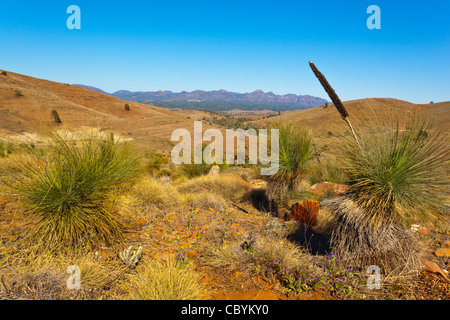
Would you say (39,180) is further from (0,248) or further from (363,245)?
(363,245)

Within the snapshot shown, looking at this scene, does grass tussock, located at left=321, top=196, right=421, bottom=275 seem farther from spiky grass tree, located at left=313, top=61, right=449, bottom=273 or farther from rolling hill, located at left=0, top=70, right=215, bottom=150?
rolling hill, located at left=0, top=70, right=215, bottom=150

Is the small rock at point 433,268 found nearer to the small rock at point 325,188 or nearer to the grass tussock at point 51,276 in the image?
the small rock at point 325,188

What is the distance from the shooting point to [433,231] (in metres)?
4.75

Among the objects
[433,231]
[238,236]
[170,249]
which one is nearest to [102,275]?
[170,249]

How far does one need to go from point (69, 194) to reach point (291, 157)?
452 cm

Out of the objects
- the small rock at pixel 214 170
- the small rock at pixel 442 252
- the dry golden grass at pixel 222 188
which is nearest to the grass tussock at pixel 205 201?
the dry golden grass at pixel 222 188

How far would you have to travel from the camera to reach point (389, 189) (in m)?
2.84

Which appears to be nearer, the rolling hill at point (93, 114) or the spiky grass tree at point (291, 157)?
the spiky grass tree at point (291, 157)

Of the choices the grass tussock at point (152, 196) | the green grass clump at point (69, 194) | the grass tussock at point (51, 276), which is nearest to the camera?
the grass tussock at point (51, 276)

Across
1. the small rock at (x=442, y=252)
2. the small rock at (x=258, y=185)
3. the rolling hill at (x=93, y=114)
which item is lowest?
the small rock at (x=442, y=252)

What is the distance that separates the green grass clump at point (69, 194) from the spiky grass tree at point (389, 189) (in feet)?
10.9

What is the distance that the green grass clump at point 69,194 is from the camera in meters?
2.93

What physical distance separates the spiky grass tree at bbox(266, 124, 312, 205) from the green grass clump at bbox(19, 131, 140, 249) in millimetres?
3747

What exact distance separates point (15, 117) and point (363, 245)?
45124mm
